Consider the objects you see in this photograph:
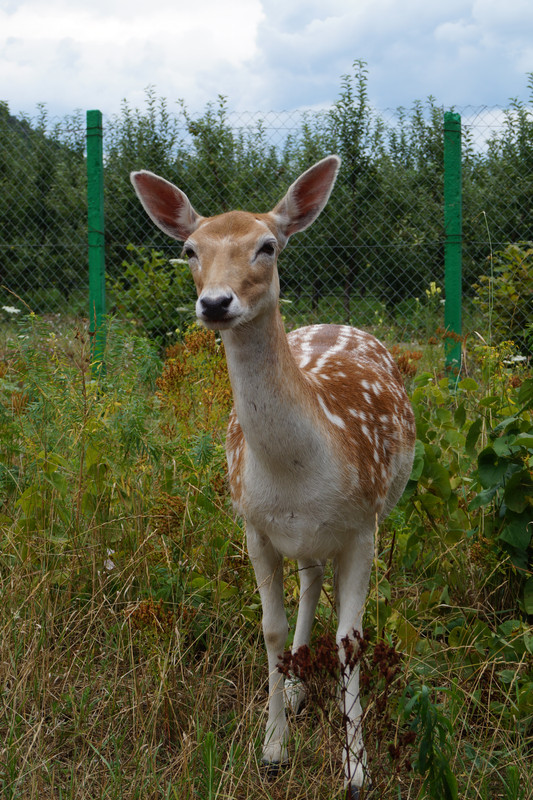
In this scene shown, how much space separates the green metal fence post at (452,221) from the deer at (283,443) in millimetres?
4246

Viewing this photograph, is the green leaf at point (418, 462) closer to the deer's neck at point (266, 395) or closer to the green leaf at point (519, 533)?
the green leaf at point (519, 533)

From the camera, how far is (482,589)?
3199 millimetres

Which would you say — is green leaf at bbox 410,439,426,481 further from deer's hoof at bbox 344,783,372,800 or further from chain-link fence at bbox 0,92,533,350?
chain-link fence at bbox 0,92,533,350

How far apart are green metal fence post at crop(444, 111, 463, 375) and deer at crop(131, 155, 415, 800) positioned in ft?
13.9

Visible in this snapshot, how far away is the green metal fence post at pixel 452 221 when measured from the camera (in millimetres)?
7109

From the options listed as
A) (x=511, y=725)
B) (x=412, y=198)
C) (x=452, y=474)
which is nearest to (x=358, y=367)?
(x=452, y=474)

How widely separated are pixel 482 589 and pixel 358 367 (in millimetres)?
1004

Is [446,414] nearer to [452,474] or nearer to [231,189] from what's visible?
[452,474]

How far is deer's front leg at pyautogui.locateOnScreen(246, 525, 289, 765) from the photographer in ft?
8.77

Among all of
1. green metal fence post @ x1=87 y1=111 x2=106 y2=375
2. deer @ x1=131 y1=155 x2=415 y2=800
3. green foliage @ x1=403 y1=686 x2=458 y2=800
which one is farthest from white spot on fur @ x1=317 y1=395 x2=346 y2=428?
green metal fence post @ x1=87 y1=111 x2=106 y2=375

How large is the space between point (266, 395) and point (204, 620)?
1033mm

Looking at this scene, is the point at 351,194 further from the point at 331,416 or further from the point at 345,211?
the point at 331,416

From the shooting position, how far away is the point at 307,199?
115 inches

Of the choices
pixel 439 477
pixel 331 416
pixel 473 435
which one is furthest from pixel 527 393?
pixel 331 416
